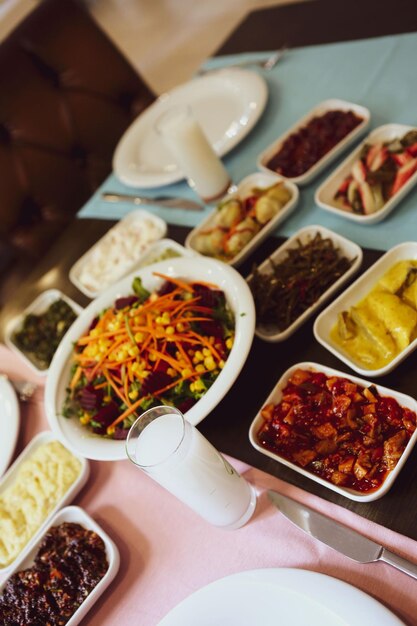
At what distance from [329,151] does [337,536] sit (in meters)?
1.31

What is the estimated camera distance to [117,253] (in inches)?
91.9

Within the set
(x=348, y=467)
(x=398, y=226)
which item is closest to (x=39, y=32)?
(x=398, y=226)

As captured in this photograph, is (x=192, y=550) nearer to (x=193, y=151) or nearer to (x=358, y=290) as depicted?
(x=358, y=290)

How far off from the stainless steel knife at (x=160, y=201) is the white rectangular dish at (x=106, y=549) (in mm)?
1242

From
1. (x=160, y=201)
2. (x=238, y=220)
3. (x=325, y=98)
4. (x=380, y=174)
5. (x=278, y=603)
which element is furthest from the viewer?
(x=160, y=201)

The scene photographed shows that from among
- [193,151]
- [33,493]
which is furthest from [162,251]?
[33,493]

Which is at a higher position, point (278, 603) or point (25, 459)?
point (25, 459)

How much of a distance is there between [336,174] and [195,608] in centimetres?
136

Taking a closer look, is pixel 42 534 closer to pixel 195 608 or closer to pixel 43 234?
pixel 195 608

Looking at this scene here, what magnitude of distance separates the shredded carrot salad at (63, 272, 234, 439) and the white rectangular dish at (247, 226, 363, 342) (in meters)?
0.12

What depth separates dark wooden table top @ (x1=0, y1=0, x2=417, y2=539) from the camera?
1.23 metres

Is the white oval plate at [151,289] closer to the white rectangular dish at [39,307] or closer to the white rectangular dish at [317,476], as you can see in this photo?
the white rectangular dish at [317,476]

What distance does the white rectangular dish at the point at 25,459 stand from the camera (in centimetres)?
155

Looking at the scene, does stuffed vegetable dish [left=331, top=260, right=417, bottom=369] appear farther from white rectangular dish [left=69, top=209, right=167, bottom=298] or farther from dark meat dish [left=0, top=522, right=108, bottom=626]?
white rectangular dish [left=69, top=209, right=167, bottom=298]
